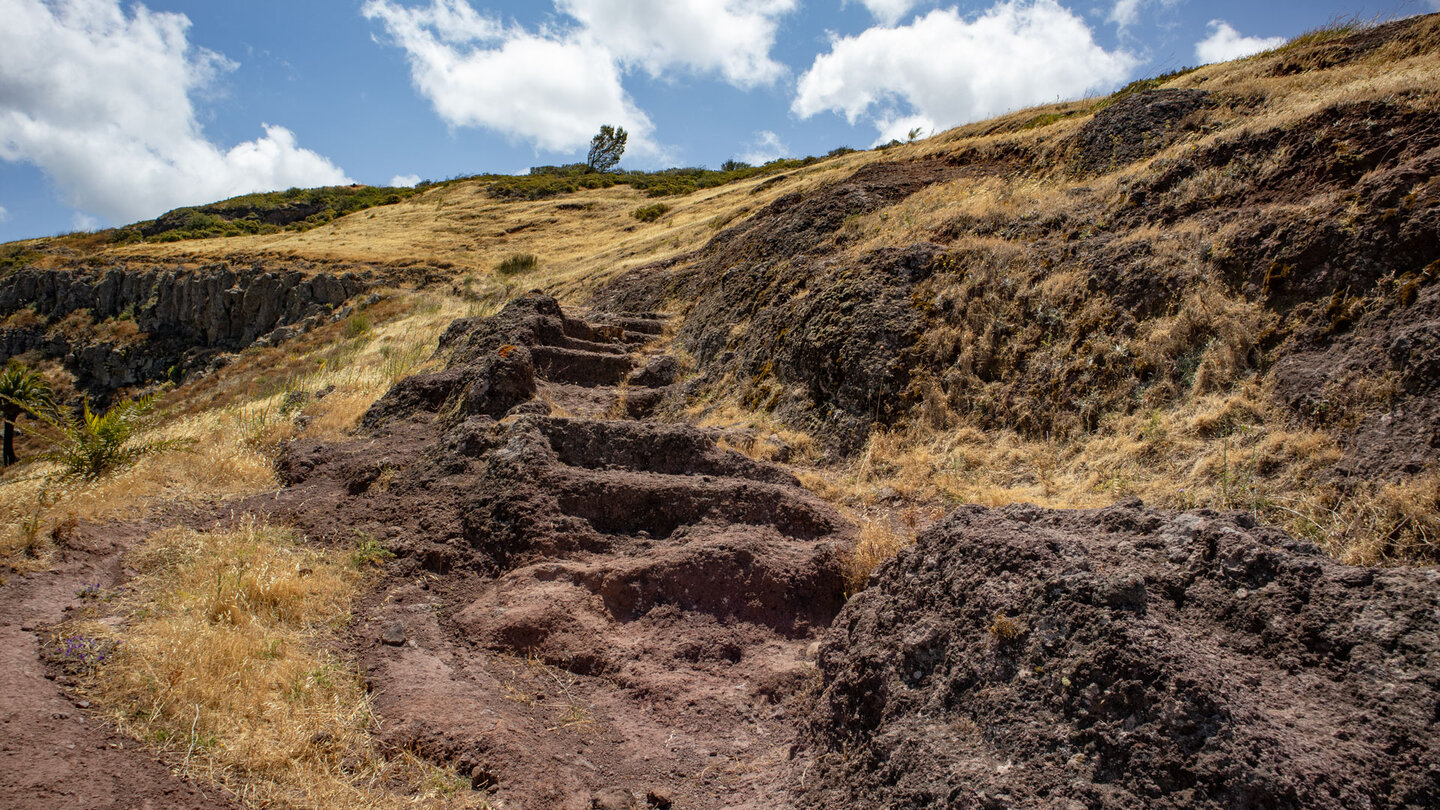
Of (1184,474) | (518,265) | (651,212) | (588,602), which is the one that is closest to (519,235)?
(651,212)

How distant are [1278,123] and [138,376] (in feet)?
154

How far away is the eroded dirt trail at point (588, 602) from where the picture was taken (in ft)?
11.6

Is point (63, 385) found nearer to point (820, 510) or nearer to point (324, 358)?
point (324, 358)

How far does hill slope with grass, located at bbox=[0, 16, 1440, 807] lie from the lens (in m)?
2.69

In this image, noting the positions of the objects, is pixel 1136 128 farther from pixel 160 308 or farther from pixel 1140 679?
pixel 160 308

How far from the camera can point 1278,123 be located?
8031 millimetres

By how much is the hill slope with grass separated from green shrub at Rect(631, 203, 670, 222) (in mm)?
25906

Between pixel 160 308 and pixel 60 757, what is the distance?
44.3m

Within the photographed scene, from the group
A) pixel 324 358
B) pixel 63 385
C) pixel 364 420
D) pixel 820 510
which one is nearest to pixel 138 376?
pixel 63 385

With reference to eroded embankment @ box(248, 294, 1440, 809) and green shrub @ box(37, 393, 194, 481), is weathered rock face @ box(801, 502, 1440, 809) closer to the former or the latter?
eroded embankment @ box(248, 294, 1440, 809)

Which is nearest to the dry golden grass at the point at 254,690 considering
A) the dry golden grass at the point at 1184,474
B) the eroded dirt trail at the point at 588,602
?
the eroded dirt trail at the point at 588,602

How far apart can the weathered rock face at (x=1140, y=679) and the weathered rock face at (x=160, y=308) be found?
3436cm

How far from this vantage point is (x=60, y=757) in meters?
2.84

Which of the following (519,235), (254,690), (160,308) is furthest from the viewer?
(519,235)
